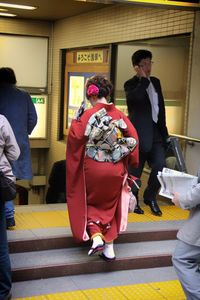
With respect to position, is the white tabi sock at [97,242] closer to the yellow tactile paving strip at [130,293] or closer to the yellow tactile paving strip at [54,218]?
the yellow tactile paving strip at [130,293]

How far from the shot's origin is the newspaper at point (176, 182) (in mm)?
3404

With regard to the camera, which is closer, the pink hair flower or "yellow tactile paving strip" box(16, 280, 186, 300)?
"yellow tactile paving strip" box(16, 280, 186, 300)

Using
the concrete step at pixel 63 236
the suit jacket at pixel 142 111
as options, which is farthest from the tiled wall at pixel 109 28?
the concrete step at pixel 63 236

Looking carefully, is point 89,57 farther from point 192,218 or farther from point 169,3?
point 192,218

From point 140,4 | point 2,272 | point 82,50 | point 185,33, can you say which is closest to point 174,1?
point 140,4

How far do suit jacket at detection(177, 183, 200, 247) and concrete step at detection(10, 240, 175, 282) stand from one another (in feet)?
4.45

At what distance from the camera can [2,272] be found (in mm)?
3748

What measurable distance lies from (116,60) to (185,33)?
2.36 metres

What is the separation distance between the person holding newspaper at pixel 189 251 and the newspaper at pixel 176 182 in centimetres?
4

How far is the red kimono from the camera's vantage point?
14.3 ft

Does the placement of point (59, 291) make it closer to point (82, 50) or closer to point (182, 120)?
point (182, 120)

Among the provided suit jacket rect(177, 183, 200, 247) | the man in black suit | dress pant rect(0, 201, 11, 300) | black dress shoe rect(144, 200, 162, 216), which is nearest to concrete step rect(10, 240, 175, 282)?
dress pant rect(0, 201, 11, 300)

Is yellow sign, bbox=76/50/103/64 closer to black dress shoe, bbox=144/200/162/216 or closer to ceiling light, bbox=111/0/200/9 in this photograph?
ceiling light, bbox=111/0/200/9

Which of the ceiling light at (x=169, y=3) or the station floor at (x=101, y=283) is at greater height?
the ceiling light at (x=169, y=3)
